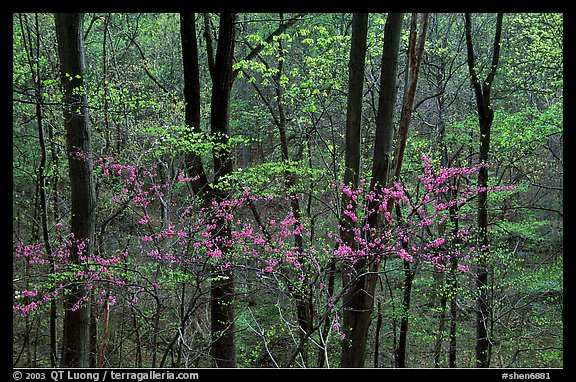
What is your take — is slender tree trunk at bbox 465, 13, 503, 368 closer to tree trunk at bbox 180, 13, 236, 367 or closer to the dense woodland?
the dense woodland

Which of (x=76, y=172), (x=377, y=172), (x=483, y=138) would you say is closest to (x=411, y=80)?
(x=377, y=172)

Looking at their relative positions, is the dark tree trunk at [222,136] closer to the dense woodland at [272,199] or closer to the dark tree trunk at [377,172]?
the dense woodland at [272,199]

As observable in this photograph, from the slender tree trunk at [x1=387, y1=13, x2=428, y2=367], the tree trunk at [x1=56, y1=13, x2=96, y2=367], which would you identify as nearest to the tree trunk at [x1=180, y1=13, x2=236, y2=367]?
the tree trunk at [x1=56, y1=13, x2=96, y2=367]

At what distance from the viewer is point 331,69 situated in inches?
269

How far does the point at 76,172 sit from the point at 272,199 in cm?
289

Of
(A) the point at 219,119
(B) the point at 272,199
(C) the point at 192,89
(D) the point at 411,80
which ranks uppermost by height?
(C) the point at 192,89

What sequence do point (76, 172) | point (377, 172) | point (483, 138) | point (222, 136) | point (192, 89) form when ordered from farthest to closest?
point (483, 138) < point (192, 89) < point (222, 136) < point (76, 172) < point (377, 172)

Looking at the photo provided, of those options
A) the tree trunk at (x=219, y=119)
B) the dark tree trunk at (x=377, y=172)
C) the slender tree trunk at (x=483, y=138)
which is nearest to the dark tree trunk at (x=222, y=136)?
the tree trunk at (x=219, y=119)

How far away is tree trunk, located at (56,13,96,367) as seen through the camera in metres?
4.20

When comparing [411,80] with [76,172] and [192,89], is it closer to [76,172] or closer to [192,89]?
[192,89]

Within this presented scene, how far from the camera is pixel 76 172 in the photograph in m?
4.31

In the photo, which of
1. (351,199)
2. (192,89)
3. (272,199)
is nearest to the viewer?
(351,199)
